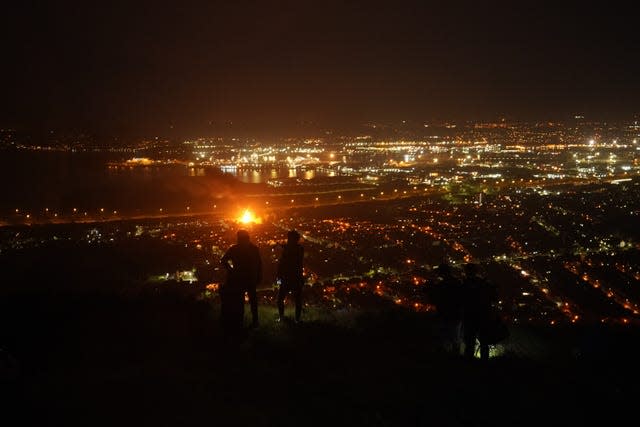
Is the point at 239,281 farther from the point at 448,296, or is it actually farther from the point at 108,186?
the point at 108,186

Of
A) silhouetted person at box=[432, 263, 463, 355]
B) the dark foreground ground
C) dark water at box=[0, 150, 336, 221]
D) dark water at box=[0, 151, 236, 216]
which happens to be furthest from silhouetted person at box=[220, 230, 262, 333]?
dark water at box=[0, 151, 236, 216]

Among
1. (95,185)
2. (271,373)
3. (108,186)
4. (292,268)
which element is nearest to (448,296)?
(292,268)

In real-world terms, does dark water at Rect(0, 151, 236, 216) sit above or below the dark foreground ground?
below

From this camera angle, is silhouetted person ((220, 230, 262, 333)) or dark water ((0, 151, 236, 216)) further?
dark water ((0, 151, 236, 216))

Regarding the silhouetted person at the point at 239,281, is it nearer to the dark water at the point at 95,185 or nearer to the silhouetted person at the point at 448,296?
the silhouetted person at the point at 448,296

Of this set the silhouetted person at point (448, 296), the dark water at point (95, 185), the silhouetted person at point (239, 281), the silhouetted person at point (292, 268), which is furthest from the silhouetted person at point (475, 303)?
the dark water at point (95, 185)

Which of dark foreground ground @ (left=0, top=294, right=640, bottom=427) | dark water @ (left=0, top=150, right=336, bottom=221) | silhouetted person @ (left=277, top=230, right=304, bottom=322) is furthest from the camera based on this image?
dark water @ (left=0, top=150, right=336, bottom=221)

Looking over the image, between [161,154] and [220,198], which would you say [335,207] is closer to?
[220,198]

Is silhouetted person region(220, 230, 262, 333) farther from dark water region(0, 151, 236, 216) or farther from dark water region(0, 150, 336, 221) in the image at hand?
dark water region(0, 151, 236, 216)
